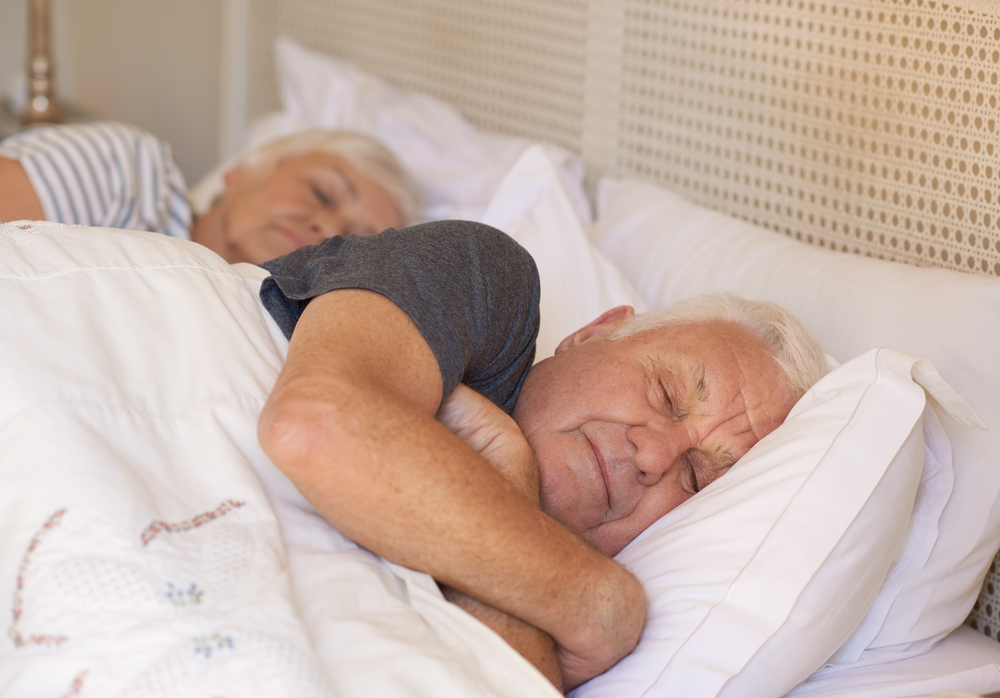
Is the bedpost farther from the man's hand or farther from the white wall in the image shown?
the man's hand

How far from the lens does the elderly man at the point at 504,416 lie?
0.72m

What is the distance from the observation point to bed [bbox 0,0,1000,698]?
67 cm

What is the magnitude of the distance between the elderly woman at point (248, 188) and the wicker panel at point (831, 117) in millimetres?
633

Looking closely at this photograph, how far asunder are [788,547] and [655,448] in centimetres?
19

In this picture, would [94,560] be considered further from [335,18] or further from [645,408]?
[335,18]

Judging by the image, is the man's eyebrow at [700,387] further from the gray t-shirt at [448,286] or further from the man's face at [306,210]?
the man's face at [306,210]

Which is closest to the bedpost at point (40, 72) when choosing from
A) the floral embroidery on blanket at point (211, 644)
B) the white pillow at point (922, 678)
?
the floral embroidery on blanket at point (211, 644)

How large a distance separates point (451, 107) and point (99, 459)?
1.68 meters

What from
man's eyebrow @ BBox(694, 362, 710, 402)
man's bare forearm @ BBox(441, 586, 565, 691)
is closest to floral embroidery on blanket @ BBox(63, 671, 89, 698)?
man's bare forearm @ BBox(441, 586, 565, 691)

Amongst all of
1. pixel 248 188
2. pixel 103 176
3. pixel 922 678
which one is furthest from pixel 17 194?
pixel 922 678

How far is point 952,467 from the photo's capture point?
1058 millimetres

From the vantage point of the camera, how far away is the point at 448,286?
0.87 meters

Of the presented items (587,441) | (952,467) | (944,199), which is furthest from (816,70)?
(587,441)

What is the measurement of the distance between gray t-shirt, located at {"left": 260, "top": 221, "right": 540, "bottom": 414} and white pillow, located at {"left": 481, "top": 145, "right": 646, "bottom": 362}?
0.39 metres
